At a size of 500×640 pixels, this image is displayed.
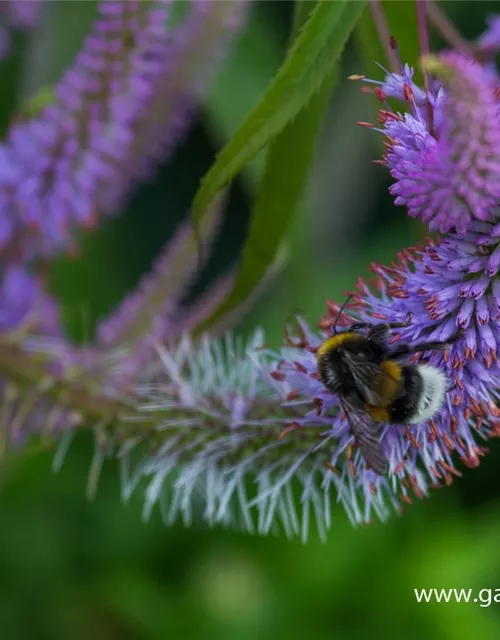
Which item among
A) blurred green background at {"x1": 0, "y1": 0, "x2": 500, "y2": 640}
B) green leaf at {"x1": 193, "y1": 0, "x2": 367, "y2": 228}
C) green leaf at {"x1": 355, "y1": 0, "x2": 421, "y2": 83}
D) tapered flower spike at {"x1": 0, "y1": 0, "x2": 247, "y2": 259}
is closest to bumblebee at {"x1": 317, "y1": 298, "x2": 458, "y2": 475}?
green leaf at {"x1": 193, "y1": 0, "x2": 367, "y2": 228}

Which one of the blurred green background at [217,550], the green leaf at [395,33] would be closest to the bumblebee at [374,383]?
the green leaf at [395,33]

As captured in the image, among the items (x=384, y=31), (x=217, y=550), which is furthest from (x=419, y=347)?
(x=217, y=550)

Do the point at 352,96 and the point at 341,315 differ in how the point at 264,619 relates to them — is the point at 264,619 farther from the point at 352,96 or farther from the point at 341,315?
the point at 352,96

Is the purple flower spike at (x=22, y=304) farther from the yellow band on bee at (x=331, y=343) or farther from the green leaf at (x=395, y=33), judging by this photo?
the green leaf at (x=395, y=33)

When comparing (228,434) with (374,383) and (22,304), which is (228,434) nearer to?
(374,383)

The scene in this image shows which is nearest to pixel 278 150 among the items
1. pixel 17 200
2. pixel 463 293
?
pixel 463 293

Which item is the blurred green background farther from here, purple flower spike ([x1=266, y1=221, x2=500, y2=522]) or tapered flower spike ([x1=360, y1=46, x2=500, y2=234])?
tapered flower spike ([x1=360, y1=46, x2=500, y2=234])
